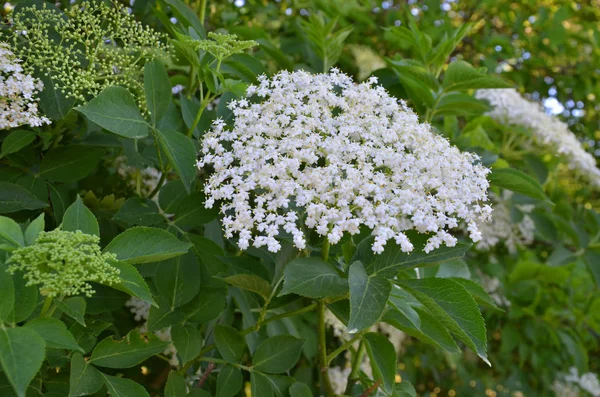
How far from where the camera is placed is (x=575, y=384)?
3242 mm

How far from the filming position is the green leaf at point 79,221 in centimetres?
96

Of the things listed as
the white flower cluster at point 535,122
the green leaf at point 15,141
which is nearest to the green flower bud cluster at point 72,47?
the green leaf at point 15,141

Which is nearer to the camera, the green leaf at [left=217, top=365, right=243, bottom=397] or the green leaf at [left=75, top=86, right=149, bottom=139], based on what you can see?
the green leaf at [left=75, top=86, right=149, bottom=139]

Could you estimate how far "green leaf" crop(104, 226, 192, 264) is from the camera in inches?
37.8

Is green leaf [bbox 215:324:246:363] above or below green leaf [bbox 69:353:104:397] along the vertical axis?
below

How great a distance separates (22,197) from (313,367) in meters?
1.16

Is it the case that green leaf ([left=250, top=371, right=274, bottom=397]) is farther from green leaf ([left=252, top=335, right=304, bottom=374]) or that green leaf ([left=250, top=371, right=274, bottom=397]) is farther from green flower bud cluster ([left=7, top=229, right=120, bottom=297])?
green flower bud cluster ([left=7, top=229, right=120, bottom=297])

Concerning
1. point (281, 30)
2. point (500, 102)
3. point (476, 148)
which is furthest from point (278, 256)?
point (281, 30)

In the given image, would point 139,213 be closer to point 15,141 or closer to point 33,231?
point 15,141

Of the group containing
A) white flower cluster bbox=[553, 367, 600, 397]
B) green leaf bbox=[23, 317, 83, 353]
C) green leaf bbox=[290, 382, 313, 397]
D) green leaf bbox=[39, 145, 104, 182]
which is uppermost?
green leaf bbox=[23, 317, 83, 353]

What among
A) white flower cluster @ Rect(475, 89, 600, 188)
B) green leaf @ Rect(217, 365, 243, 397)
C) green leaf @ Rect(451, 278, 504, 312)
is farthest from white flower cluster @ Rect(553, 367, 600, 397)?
green leaf @ Rect(217, 365, 243, 397)

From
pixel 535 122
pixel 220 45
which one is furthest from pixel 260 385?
pixel 535 122

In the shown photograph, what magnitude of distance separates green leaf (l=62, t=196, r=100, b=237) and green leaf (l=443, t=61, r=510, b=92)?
969 mm

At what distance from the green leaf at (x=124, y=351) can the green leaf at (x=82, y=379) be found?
0.03 metres
